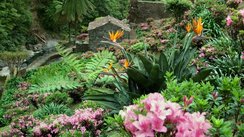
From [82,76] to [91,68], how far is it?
0.24 meters

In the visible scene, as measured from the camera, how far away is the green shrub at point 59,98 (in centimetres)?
797

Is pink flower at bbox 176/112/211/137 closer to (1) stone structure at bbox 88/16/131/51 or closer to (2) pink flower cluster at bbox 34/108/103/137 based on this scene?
(2) pink flower cluster at bbox 34/108/103/137

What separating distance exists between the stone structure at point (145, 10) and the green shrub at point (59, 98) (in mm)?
14970

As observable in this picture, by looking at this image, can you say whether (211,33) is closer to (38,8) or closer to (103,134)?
(103,134)

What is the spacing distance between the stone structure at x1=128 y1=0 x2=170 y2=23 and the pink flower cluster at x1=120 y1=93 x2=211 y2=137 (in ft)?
66.4

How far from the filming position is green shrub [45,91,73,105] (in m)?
7.97

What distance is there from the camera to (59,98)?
8.08 metres

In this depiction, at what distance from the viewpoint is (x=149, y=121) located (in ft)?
7.75

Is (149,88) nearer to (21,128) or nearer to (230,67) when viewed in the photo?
(230,67)

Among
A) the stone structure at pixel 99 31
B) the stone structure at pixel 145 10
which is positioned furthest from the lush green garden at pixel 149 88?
the stone structure at pixel 145 10

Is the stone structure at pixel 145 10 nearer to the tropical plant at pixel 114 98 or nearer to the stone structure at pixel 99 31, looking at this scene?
the stone structure at pixel 99 31

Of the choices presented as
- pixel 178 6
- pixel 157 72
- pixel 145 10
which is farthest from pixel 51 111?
pixel 145 10

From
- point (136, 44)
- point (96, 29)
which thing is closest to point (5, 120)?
point (136, 44)

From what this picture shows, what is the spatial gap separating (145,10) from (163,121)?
2094cm
